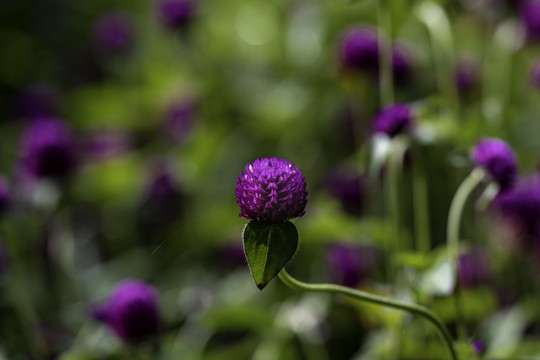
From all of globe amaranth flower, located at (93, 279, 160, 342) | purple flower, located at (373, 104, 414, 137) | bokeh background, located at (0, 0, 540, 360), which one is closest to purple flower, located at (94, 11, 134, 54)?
bokeh background, located at (0, 0, 540, 360)

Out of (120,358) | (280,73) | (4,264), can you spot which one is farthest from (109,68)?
(120,358)

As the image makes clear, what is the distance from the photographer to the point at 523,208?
978mm

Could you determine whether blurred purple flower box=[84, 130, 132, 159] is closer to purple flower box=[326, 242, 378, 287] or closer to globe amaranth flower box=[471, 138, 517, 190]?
purple flower box=[326, 242, 378, 287]

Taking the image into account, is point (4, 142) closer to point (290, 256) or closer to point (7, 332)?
point (7, 332)

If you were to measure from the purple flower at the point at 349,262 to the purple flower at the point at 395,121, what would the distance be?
35cm

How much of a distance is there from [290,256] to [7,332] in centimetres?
93

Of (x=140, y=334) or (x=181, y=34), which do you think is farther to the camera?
(x=181, y=34)

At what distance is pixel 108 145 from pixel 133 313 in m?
1.06

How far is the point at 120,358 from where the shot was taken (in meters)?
0.99

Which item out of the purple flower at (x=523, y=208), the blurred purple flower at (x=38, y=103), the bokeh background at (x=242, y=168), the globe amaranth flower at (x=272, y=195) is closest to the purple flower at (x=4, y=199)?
the bokeh background at (x=242, y=168)

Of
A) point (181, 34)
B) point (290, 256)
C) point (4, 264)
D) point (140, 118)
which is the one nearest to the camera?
point (290, 256)

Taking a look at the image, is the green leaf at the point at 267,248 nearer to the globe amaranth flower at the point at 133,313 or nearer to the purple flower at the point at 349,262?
the globe amaranth flower at the point at 133,313

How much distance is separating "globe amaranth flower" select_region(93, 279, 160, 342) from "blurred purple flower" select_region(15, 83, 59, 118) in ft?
4.22

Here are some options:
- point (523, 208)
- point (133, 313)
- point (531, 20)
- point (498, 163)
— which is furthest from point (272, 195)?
point (531, 20)
